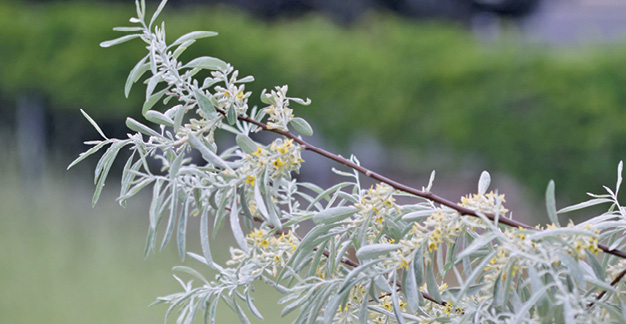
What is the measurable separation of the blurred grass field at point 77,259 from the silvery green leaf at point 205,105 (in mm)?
2404

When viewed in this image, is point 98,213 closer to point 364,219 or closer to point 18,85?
point 18,85

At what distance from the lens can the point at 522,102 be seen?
13.1 feet

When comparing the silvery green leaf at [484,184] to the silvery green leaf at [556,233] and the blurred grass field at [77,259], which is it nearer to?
the silvery green leaf at [556,233]

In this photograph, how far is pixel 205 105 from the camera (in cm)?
72

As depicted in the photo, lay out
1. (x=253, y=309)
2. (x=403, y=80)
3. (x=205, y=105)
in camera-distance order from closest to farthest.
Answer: (x=205, y=105) → (x=253, y=309) → (x=403, y=80)

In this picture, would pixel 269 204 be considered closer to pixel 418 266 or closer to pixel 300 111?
pixel 418 266

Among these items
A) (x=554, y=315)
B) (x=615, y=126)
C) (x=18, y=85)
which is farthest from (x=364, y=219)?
(x=18, y=85)

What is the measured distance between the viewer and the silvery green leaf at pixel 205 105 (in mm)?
720

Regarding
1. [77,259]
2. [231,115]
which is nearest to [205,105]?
[231,115]

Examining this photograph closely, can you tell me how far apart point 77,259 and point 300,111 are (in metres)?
1.69

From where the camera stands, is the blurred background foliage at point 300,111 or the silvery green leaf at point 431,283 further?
the blurred background foliage at point 300,111

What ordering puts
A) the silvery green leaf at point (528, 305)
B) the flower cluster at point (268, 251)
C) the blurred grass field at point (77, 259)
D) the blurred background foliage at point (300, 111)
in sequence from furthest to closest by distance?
the blurred background foliage at point (300, 111)
the blurred grass field at point (77, 259)
the flower cluster at point (268, 251)
the silvery green leaf at point (528, 305)

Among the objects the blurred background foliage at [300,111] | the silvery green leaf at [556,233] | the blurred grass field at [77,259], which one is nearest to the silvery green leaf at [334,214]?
the silvery green leaf at [556,233]

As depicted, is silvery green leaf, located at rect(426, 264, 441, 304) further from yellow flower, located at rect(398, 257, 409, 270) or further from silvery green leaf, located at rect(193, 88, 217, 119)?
silvery green leaf, located at rect(193, 88, 217, 119)
